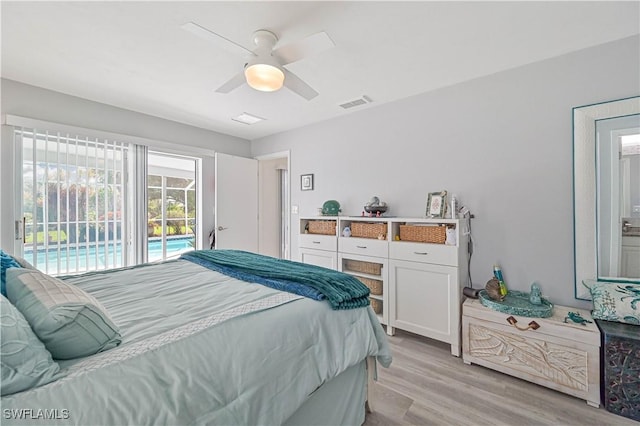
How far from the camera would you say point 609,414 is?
1.67 meters

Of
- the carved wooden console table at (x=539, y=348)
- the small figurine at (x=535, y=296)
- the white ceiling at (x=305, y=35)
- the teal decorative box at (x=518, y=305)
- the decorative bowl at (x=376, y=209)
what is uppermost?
the white ceiling at (x=305, y=35)

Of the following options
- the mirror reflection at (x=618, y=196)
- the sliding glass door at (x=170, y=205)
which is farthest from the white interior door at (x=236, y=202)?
the mirror reflection at (x=618, y=196)

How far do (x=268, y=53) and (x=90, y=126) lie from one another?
2559 millimetres

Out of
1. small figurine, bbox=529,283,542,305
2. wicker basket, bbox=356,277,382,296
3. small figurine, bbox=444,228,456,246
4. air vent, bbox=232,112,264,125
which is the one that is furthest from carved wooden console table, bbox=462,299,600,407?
air vent, bbox=232,112,264,125

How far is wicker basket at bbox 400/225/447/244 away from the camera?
243 centimetres

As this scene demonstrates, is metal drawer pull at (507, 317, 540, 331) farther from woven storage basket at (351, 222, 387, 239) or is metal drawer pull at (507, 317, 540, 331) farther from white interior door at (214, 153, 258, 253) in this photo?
white interior door at (214, 153, 258, 253)

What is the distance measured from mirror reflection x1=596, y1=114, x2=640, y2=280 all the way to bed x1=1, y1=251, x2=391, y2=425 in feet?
6.00

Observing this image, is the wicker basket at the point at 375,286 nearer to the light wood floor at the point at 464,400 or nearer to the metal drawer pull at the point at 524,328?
the light wood floor at the point at 464,400

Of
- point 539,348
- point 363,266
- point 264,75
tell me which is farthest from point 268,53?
point 539,348

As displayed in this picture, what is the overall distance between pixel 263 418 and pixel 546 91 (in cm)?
295

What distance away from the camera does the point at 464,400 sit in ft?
5.87

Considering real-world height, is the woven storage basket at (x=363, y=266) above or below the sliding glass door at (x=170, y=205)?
below

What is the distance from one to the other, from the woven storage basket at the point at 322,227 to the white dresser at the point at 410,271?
126 mm

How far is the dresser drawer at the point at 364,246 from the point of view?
272 cm
